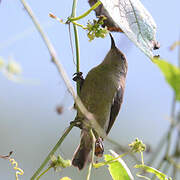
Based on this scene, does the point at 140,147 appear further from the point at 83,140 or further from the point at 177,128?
the point at 83,140

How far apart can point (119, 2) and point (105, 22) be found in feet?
1.06

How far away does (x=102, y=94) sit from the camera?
3.08 m

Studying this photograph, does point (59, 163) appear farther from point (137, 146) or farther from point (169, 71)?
point (169, 71)

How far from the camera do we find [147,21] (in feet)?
4.92

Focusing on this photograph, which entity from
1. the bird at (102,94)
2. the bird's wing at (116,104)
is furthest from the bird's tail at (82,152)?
the bird's wing at (116,104)

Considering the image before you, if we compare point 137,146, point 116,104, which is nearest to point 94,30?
point 137,146

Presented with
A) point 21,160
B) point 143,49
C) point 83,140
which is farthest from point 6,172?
point 143,49

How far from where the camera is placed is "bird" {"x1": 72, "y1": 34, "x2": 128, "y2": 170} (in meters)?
2.96

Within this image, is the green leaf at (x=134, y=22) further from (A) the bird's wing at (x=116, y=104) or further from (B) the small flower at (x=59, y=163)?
(A) the bird's wing at (x=116, y=104)

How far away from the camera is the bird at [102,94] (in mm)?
2963

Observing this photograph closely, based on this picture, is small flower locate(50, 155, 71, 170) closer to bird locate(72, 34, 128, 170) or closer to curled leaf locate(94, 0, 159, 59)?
curled leaf locate(94, 0, 159, 59)

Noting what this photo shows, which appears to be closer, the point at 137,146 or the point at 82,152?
the point at 137,146

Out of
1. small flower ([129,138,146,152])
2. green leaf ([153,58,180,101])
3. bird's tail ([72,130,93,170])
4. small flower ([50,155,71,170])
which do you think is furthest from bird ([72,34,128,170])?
green leaf ([153,58,180,101])

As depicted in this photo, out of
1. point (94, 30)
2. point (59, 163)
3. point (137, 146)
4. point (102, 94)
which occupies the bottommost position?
point (137, 146)
